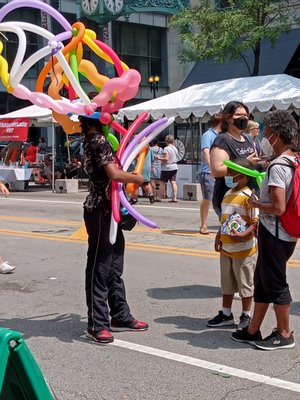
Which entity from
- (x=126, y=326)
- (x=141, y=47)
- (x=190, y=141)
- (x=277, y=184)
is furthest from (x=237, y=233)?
(x=141, y=47)

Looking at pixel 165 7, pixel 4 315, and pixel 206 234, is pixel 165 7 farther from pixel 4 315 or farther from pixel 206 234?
pixel 4 315

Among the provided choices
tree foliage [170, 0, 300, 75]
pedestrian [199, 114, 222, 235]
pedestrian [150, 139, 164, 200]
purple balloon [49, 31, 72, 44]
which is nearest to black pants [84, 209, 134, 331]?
purple balloon [49, 31, 72, 44]

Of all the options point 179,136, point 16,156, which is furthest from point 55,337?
point 179,136

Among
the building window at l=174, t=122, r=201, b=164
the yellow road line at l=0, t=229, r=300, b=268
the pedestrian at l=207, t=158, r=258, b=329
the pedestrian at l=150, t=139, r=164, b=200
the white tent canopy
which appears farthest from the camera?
the building window at l=174, t=122, r=201, b=164

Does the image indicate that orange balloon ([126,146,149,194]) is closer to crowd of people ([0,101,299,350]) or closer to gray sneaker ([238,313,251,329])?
crowd of people ([0,101,299,350])

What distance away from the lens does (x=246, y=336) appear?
196 inches

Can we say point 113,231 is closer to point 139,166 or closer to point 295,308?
point 139,166

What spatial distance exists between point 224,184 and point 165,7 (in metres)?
24.4

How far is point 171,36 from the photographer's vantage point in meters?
→ 38.9

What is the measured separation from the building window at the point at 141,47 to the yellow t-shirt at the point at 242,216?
3418cm

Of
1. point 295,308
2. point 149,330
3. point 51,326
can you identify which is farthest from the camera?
point 295,308

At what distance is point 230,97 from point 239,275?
11.7 m

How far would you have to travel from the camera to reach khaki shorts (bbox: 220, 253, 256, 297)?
17.3 feet

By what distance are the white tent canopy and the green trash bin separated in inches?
536
